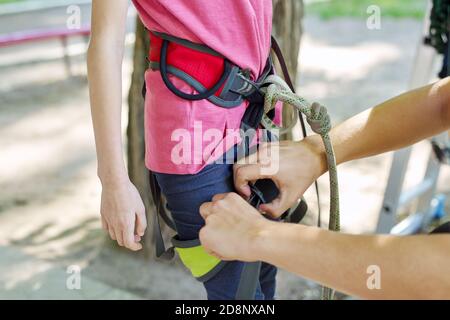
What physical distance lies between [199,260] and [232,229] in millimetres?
378

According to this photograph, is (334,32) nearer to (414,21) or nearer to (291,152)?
(414,21)

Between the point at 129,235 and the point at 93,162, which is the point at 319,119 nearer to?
the point at 129,235

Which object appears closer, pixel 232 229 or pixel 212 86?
pixel 232 229

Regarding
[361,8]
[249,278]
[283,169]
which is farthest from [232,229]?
[361,8]

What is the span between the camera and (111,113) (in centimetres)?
132

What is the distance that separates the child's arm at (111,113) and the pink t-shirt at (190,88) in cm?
11

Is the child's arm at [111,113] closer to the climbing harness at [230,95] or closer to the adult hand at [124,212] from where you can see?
the adult hand at [124,212]

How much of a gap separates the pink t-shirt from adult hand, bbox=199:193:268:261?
9.4 inches

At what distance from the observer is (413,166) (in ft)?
13.8

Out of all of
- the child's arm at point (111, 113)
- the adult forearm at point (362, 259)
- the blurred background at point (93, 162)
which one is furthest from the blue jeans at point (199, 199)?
the blurred background at point (93, 162)

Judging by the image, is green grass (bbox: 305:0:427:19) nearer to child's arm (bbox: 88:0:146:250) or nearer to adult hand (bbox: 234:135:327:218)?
adult hand (bbox: 234:135:327:218)

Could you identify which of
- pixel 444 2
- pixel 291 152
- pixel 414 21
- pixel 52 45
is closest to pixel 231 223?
pixel 291 152
